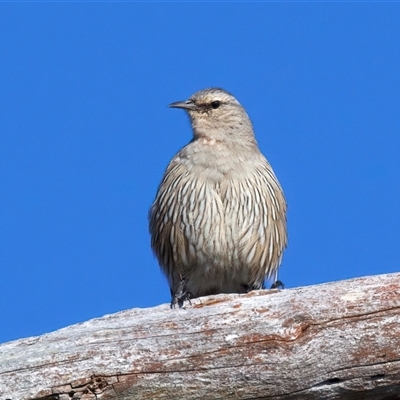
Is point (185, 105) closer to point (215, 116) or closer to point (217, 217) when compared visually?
point (215, 116)

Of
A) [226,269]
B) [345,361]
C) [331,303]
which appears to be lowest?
[345,361]

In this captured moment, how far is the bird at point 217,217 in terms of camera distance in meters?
8.79

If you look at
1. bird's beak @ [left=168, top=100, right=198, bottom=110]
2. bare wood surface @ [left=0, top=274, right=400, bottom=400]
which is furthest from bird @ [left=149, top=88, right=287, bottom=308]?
bare wood surface @ [left=0, top=274, right=400, bottom=400]

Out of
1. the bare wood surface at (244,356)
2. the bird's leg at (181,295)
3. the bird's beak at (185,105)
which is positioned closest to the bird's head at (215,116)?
the bird's beak at (185,105)

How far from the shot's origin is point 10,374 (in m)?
6.03

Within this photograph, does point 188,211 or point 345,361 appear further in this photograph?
point 188,211

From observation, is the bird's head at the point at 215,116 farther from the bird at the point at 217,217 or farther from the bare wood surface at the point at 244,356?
the bare wood surface at the point at 244,356

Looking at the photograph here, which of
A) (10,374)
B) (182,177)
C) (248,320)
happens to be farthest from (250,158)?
(10,374)

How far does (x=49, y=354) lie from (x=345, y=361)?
6.67 ft

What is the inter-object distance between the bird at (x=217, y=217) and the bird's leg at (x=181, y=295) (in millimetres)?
17

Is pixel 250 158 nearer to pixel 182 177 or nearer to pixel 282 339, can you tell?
pixel 182 177

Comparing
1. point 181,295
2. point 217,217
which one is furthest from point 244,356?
point 217,217

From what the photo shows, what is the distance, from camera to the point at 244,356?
5.97 metres

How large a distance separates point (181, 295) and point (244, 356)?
7.39 ft
